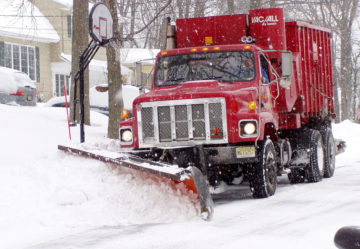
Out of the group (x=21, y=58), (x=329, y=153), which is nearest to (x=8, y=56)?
(x=21, y=58)

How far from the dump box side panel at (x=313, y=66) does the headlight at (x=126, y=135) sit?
150 inches

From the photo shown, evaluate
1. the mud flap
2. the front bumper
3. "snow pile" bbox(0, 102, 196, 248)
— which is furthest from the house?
the mud flap

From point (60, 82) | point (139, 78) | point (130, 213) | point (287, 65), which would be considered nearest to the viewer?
point (130, 213)

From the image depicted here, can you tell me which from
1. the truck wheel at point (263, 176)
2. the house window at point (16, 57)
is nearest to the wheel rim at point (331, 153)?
the truck wheel at point (263, 176)

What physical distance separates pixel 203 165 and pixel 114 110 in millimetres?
7087

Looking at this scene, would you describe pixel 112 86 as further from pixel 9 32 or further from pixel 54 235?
pixel 9 32

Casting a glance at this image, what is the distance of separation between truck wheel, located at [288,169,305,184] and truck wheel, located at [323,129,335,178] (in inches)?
33.8

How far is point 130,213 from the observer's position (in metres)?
8.12

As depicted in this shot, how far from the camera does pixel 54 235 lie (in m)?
7.29

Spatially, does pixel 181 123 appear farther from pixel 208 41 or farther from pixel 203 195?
pixel 208 41

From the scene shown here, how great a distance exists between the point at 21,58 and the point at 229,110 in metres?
29.6

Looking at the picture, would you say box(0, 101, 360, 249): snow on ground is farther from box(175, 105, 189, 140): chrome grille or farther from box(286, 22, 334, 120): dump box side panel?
box(286, 22, 334, 120): dump box side panel

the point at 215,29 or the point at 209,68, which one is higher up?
the point at 215,29

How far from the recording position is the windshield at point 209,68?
10609mm
